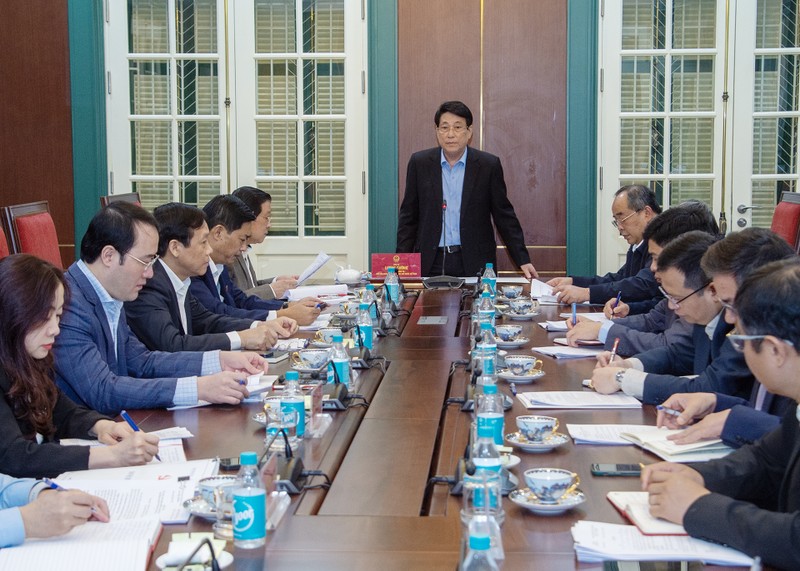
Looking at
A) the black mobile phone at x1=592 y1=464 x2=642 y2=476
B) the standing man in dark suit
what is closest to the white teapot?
the standing man in dark suit

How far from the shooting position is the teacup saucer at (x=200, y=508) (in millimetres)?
1883

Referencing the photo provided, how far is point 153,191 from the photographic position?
6.60m

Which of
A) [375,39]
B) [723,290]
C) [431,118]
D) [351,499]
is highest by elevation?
[375,39]

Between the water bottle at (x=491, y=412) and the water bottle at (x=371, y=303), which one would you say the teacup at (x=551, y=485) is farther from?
the water bottle at (x=371, y=303)

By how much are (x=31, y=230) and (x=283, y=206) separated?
2388mm

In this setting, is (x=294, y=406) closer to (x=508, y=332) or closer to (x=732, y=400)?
(x=732, y=400)

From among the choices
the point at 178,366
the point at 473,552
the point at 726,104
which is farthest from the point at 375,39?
the point at 473,552

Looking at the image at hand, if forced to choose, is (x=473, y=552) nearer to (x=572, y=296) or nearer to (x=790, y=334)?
(x=790, y=334)

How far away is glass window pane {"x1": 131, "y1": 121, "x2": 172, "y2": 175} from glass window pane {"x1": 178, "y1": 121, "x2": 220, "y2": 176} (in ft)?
0.28

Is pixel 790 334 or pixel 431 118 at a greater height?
pixel 431 118

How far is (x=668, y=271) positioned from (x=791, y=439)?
121cm

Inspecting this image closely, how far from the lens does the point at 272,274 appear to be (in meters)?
6.62

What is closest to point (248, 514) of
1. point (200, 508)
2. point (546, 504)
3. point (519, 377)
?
point (200, 508)

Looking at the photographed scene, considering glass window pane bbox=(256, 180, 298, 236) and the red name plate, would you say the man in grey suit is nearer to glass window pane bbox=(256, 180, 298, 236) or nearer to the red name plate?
the red name plate
